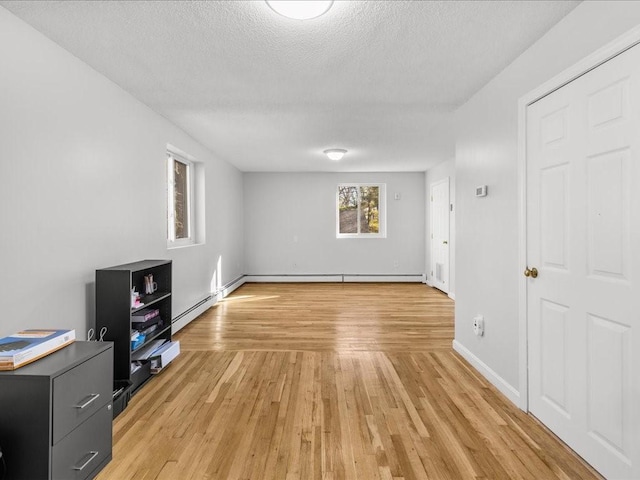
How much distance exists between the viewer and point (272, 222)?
761 centimetres

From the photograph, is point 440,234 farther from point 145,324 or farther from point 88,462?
point 88,462

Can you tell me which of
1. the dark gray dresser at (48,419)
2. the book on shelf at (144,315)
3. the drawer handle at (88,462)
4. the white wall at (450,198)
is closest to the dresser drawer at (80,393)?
the dark gray dresser at (48,419)

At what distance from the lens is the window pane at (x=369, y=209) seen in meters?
7.69

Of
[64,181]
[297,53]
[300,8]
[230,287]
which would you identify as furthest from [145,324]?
[230,287]

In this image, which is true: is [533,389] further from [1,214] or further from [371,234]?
[371,234]

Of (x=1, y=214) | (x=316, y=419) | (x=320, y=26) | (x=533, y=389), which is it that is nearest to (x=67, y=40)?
(x=1, y=214)

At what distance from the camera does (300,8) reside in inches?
69.8

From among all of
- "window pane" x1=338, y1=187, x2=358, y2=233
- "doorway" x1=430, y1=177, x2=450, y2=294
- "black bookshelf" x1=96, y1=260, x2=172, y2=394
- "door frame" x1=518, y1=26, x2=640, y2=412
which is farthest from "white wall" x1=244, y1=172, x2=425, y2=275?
"door frame" x1=518, y1=26, x2=640, y2=412

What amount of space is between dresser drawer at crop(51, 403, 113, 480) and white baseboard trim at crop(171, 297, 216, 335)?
201 centimetres

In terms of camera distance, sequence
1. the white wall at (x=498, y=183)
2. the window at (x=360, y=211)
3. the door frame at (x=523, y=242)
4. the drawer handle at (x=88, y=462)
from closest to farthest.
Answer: the drawer handle at (x=88, y=462) < the white wall at (x=498, y=183) < the door frame at (x=523, y=242) < the window at (x=360, y=211)

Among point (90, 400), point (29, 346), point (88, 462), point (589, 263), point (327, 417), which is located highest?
point (589, 263)

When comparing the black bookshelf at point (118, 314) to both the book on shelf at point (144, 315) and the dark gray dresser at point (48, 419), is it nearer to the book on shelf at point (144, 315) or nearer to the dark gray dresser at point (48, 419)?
the book on shelf at point (144, 315)

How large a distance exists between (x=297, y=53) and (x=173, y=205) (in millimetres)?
2767

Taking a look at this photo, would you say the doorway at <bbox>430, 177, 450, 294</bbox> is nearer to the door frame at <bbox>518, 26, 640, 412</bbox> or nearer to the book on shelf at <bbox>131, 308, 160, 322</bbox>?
the door frame at <bbox>518, 26, 640, 412</bbox>
